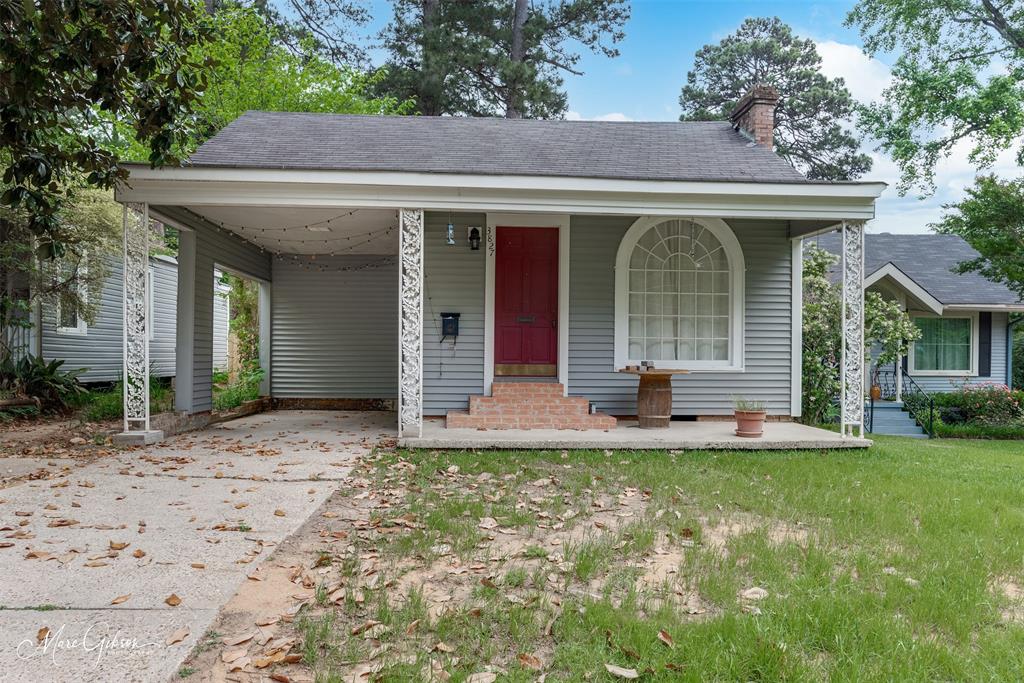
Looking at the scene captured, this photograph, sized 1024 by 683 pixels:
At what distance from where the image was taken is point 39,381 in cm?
1003

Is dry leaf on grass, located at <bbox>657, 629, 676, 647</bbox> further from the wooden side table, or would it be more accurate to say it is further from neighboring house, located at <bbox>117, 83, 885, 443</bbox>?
the wooden side table

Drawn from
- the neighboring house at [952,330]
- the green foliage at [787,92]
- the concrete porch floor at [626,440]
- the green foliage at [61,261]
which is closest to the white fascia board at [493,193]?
the concrete porch floor at [626,440]

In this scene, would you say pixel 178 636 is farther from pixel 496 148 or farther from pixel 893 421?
pixel 893 421

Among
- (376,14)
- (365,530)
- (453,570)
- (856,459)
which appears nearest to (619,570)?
(453,570)

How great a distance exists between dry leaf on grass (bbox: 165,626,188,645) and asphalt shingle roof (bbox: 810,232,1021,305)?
44.2ft

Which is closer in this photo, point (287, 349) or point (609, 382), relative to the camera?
point (609, 382)

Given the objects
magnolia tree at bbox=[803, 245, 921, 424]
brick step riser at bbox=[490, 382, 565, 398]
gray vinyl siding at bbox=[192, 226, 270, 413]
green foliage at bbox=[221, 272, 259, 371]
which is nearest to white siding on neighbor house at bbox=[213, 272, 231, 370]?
green foliage at bbox=[221, 272, 259, 371]

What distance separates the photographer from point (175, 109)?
19.2 feet

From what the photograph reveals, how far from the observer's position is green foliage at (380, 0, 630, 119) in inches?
766

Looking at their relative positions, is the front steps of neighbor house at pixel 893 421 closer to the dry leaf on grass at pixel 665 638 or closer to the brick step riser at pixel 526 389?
the brick step riser at pixel 526 389

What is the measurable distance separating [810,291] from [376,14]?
16879 mm

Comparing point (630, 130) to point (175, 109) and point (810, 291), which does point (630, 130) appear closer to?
point (810, 291)

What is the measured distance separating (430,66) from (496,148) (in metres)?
11.9

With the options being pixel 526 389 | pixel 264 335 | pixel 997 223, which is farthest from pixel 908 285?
pixel 264 335
